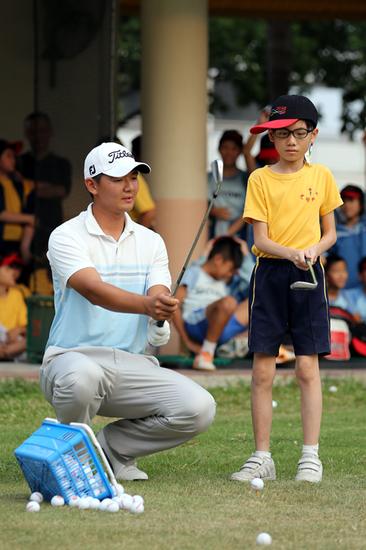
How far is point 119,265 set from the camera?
6.15 m

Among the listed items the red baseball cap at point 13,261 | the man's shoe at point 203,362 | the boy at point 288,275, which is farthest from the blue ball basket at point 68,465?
the red baseball cap at point 13,261

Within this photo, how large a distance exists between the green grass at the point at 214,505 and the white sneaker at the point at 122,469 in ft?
0.23

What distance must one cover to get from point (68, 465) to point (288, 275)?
1475 millimetres

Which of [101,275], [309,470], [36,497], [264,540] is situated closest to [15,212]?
[101,275]

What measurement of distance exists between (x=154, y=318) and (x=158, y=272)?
382mm

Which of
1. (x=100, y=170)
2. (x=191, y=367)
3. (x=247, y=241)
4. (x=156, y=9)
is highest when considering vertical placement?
(x=156, y=9)

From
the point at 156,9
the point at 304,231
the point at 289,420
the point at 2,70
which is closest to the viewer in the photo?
the point at 304,231

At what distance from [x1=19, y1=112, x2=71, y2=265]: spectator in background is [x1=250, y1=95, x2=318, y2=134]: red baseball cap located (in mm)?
4364

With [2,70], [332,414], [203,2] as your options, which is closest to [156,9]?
[203,2]

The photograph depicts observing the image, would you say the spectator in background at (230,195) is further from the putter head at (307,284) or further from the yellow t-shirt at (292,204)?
the putter head at (307,284)

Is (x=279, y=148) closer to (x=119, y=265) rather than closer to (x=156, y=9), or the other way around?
(x=119, y=265)

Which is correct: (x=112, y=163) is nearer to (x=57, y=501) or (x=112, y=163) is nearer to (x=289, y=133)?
(x=289, y=133)

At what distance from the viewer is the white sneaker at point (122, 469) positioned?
20.6 feet

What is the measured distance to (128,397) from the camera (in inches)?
241
